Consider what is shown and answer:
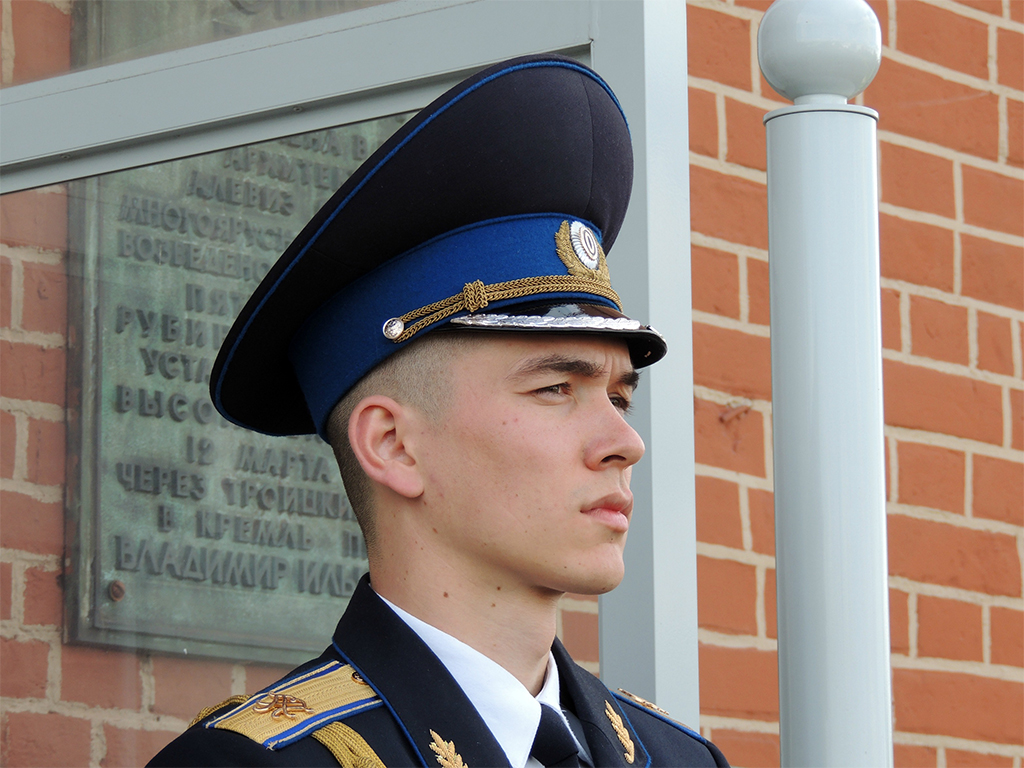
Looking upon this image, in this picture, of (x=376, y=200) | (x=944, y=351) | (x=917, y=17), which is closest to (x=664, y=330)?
(x=376, y=200)

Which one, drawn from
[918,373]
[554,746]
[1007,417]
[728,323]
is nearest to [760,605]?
[728,323]

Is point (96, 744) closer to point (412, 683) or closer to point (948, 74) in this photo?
point (412, 683)

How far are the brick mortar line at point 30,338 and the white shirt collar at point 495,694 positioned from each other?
36.9 inches

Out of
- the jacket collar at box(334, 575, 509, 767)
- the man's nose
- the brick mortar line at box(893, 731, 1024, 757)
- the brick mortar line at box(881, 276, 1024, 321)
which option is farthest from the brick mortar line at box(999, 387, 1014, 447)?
the jacket collar at box(334, 575, 509, 767)

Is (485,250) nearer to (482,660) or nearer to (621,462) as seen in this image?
(621,462)

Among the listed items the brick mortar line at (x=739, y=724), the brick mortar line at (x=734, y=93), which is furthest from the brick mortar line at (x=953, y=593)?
the brick mortar line at (x=734, y=93)

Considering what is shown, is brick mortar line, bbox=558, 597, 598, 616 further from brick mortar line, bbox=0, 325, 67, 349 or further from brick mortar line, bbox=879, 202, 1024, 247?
brick mortar line, bbox=879, 202, 1024, 247

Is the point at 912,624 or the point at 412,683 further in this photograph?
the point at 912,624

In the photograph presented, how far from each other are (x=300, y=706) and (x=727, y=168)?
1.42 meters

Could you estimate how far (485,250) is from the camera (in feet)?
5.66

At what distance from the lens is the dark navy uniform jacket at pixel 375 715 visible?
155cm

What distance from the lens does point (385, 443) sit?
174cm

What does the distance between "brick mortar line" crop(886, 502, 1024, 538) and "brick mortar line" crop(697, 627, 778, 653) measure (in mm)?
356

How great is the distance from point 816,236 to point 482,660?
0.55 m
